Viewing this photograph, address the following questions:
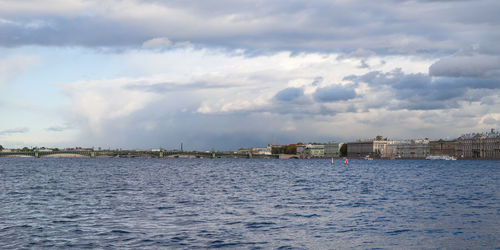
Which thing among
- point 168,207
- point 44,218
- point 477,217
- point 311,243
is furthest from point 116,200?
point 477,217

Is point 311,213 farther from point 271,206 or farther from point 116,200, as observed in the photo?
point 116,200

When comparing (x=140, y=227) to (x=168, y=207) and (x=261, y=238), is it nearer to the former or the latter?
(x=261, y=238)

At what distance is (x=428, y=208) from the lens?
94.5ft

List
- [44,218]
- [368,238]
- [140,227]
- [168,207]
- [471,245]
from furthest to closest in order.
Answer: [168,207], [44,218], [140,227], [368,238], [471,245]

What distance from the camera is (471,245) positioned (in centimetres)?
1831

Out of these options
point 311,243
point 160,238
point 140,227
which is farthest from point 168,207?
point 311,243

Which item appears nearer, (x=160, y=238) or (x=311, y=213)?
(x=160, y=238)

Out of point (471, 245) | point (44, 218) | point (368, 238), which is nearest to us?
point (471, 245)

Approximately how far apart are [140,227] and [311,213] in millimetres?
8512

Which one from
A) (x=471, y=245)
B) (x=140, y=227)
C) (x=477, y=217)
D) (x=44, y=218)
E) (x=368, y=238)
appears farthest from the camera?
(x=477, y=217)

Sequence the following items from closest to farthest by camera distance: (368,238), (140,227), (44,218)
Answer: (368,238) → (140,227) → (44,218)

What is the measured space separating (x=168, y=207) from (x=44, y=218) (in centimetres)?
617

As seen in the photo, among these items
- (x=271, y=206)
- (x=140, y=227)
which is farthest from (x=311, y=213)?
(x=140, y=227)

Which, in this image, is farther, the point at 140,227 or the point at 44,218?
the point at 44,218
